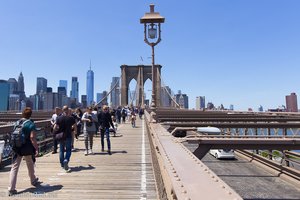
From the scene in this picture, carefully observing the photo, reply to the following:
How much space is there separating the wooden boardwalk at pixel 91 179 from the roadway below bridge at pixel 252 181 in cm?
485

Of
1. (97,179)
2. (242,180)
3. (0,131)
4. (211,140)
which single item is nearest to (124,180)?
(97,179)

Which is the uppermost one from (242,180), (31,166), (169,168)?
(169,168)

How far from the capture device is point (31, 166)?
17.2 ft

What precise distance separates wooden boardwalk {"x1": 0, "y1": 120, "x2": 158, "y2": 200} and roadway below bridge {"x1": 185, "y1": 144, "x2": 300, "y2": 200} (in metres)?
4.85

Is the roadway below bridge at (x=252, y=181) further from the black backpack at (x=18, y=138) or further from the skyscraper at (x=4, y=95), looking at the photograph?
the skyscraper at (x=4, y=95)

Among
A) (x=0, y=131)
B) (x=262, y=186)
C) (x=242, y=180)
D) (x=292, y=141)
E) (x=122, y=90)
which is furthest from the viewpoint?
(x=122, y=90)

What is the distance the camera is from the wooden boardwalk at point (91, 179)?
199 inches

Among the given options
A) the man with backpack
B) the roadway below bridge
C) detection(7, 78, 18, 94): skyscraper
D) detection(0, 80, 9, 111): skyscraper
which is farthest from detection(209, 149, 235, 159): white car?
detection(7, 78, 18, 94): skyscraper

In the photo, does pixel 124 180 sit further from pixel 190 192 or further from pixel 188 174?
pixel 190 192

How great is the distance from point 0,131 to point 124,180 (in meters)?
4.13

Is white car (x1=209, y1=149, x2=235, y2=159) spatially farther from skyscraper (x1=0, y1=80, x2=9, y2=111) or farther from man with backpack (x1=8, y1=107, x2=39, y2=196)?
skyscraper (x1=0, y1=80, x2=9, y2=111)

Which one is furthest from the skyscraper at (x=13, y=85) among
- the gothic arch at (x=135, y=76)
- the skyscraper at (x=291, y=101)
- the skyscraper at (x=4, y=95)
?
the skyscraper at (x=291, y=101)

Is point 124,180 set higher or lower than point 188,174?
lower

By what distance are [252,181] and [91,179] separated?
1588cm
